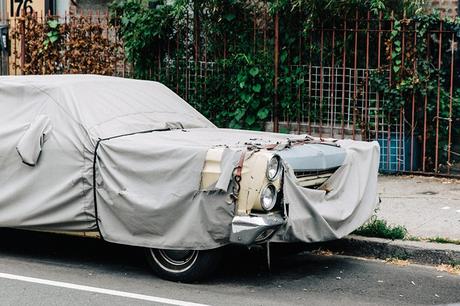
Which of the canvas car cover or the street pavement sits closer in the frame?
the canvas car cover

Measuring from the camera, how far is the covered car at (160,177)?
702 cm

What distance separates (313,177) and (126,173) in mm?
1566

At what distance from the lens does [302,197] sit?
7.19 metres

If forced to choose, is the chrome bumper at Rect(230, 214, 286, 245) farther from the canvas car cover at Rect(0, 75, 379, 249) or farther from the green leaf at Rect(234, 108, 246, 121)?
the green leaf at Rect(234, 108, 246, 121)

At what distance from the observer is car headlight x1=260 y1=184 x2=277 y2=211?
6.95 m

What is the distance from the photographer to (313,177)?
7.57m

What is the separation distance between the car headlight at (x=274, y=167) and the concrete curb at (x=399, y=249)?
1864mm

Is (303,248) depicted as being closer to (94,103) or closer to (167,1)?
(94,103)

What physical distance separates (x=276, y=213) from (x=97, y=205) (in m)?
1.55

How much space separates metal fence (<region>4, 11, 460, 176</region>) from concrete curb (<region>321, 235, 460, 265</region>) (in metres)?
3.74

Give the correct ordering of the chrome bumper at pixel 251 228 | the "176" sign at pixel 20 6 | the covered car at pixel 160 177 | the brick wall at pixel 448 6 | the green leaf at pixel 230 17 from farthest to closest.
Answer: the "176" sign at pixel 20 6 → the brick wall at pixel 448 6 → the green leaf at pixel 230 17 → the covered car at pixel 160 177 → the chrome bumper at pixel 251 228

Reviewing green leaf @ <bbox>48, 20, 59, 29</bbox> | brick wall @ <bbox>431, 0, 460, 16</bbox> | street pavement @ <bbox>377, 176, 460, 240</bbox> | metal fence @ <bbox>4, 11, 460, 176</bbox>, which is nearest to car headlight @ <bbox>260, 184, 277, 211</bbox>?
street pavement @ <bbox>377, 176, 460, 240</bbox>

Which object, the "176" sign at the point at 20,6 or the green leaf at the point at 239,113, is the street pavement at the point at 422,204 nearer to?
the green leaf at the point at 239,113

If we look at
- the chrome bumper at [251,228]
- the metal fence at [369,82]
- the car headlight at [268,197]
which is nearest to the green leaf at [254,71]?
the metal fence at [369,82]
